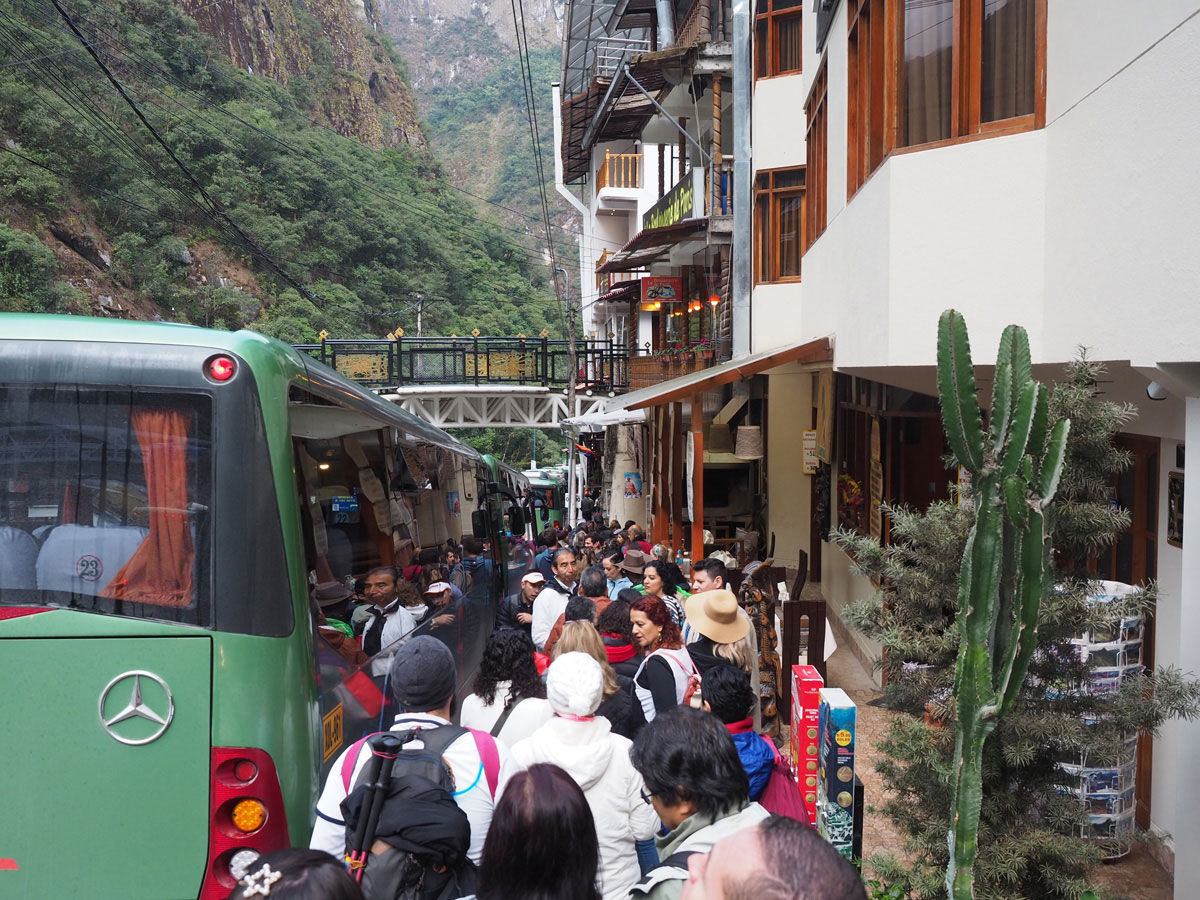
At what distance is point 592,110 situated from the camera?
30.1m

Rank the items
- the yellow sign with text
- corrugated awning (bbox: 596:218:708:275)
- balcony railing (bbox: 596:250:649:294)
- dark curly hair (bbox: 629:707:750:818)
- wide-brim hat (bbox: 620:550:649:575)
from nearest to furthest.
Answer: dark curly hair (bbox: 629:707:750:818)
the yellow sign with text
wide-brim hat (bbox: 620:550:649:575)
corrugated awning (bbox: 596:218:708:275)
balcony railing (bbox: 596:250:649:294)

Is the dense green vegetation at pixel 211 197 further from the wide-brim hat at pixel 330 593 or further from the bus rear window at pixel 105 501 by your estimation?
the bus rear window at pixel 105 501

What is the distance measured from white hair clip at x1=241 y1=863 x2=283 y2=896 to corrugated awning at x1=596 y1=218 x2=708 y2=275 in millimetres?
16905

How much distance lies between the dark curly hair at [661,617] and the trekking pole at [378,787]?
253cm

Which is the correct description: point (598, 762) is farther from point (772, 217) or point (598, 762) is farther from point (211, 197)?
point (211, 197)

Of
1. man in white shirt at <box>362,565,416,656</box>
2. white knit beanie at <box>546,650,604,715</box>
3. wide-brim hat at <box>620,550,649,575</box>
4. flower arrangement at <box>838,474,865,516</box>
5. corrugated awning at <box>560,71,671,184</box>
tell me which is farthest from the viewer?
corrugated awning at <box>560,71,671,184</box>

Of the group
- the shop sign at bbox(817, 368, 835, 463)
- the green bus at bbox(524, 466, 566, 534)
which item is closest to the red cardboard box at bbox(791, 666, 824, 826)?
the shop sign at bbox(817, 368, 835, 463)

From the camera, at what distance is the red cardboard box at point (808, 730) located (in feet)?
17.1

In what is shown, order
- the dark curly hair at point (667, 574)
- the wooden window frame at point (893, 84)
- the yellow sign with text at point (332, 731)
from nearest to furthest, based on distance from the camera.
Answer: the yellow sign with text at point (332, 731)
the wooden window frame at point (893, 84)
the dark curly hair at point (667, 574)

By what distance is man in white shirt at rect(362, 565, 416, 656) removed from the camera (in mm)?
5875

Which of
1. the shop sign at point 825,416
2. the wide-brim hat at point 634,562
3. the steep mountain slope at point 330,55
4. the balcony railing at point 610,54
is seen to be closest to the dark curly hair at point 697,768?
the wide-brim hat at point 634,562

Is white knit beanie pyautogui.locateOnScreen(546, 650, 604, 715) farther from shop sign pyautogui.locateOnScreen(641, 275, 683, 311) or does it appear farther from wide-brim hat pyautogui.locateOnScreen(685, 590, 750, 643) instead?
shop sign pyautogui.locateOnScreen(641, 275, 683, 311)

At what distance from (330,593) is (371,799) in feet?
6.23

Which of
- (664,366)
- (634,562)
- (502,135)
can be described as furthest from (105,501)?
(502,135)
